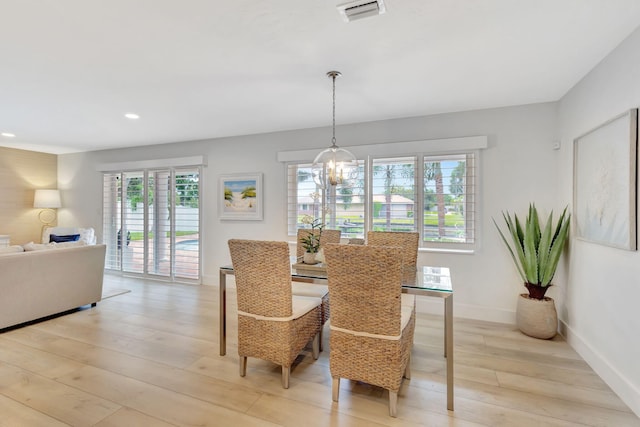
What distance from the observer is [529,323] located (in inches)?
114

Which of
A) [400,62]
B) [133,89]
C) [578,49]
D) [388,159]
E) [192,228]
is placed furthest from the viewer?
[192,228]

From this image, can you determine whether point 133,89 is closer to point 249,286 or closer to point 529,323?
point 249,286

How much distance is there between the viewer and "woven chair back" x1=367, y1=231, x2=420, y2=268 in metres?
2.83

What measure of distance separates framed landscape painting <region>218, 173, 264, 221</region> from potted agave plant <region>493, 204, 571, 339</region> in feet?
10.6

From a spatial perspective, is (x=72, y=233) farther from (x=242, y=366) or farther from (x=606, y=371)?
(x=606, y=371)

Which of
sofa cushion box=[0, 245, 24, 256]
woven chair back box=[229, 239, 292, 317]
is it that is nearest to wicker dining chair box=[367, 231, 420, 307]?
woven chair back box=[229, 239, 292, 317]

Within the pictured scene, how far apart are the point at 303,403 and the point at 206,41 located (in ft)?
8.13

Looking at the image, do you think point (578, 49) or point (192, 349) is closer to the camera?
point (578, 49)

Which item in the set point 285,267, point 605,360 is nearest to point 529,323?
point 605,360

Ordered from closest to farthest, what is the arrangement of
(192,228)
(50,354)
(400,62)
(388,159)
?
(400,62) < (50,354) < (388,159) < (192,228)

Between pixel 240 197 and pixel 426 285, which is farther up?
pixel 240 197

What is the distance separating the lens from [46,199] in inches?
224

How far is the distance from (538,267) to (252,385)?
279 centimetres

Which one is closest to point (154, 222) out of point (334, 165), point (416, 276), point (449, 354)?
point (334, 165)
